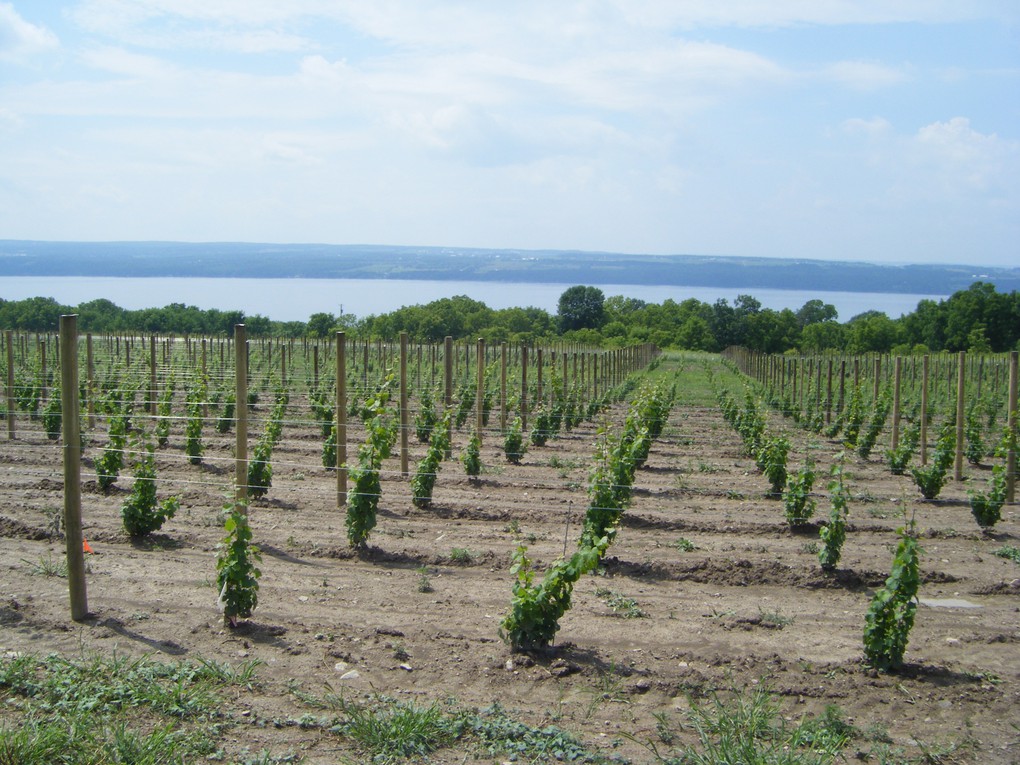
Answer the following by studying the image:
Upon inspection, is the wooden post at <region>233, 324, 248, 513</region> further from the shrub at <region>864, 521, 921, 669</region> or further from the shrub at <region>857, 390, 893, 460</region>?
the shrub at <region>857, 390, 893, 460</region>

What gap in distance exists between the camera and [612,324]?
3292 inches

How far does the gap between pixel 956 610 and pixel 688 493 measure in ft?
16.9

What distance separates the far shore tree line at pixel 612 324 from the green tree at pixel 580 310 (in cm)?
11

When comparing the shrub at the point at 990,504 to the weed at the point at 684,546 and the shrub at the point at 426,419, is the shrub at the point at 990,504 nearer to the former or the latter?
the weed at the point at 684,546

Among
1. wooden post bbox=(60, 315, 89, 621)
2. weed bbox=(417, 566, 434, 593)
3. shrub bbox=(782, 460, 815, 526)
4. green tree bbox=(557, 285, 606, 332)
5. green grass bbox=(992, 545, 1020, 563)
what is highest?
green tree bbox=(557, 285, 606, 332)

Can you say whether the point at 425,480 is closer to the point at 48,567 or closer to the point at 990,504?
the point at 48,567

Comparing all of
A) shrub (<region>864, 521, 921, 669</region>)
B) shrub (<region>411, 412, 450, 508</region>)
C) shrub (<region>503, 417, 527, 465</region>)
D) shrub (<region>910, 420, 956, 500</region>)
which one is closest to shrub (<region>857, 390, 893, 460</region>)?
shrub (<region>910, 420, 956, 500</region>)

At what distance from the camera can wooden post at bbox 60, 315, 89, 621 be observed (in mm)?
6043

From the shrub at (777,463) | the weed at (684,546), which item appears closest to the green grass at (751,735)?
the weed at (684,546)

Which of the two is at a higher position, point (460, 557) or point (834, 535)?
point (834, 535)

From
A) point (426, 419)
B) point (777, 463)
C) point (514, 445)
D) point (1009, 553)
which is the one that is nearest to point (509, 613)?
point (1009, 553)

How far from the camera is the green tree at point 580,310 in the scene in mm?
100500

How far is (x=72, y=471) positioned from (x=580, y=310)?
9610cm

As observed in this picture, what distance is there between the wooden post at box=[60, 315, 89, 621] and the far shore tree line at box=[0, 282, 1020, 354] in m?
21.4
